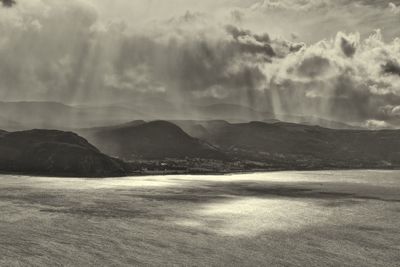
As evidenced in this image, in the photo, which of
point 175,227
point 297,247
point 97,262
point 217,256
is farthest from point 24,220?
point 297,247

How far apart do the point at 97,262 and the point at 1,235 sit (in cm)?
2664

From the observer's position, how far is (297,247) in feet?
255

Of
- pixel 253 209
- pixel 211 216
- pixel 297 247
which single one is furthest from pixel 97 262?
pixel 253 209

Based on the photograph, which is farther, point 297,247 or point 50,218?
point 50,218

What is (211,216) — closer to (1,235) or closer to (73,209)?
(73,209)

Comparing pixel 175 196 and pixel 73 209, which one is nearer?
pixel 73 209

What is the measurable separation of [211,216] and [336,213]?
119 feet

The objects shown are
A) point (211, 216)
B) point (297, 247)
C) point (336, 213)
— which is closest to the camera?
point (297, 247)

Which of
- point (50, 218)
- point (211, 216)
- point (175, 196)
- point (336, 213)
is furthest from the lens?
point (175, 196)

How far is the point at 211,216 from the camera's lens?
115125 millimetres

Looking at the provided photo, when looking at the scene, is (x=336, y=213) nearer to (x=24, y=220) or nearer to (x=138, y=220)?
(x=138, y=220)

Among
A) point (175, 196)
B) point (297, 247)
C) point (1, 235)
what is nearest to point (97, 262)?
point (1, 235)

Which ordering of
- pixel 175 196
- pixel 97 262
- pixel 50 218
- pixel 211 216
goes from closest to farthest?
pixel 97 262 < pixel 50 218 < pixel 211 216 < pixel 175 196

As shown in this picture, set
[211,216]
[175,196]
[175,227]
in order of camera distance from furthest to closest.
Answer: [175,196]
[211,216]
[175,227]
